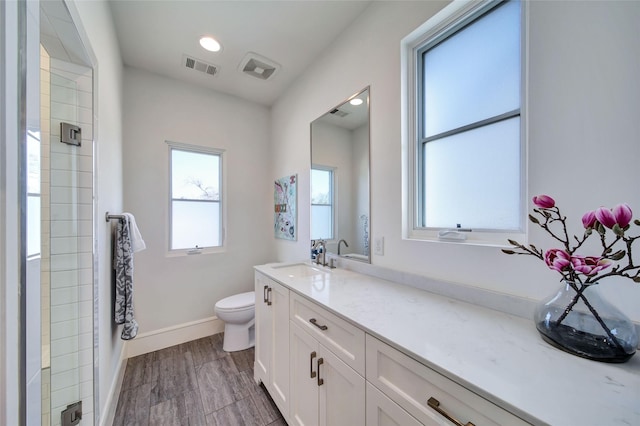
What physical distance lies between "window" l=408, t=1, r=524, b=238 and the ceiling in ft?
2.43

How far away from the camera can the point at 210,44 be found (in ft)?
6.65

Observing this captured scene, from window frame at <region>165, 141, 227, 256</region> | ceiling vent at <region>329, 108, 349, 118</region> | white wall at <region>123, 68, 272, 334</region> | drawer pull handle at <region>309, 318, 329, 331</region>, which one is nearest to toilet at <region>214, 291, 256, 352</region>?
white wall at <region>123, 68, 272, 334</region>

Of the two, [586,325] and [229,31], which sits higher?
[229,31]

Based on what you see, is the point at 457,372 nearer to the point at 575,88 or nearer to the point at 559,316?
the point at 559,316

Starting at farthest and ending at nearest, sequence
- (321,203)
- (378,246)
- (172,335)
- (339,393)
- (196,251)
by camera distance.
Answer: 1. (196,251)
2. (172,335)
3. (321,203)
4. (378,246)
5. (339,393)

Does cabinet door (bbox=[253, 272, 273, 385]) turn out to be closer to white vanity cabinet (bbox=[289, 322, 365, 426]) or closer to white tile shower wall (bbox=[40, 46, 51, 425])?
white vanity cabinet (bbox=[289, 322, 365, 426])

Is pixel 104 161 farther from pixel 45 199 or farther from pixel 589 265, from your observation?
pixel 589 265

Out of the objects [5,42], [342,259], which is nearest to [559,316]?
[342,259]

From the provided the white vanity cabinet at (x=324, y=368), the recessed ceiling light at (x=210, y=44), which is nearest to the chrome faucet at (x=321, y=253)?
the white vanity cabinet at (x=324, y=368)

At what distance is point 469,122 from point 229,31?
1.93 m

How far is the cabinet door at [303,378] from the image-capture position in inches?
46.6

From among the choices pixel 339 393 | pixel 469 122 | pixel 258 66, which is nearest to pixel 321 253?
pixel 339 393

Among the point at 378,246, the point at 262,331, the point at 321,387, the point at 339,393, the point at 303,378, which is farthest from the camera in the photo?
the point at 262,331

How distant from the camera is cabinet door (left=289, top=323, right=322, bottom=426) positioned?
1184 millimetres
